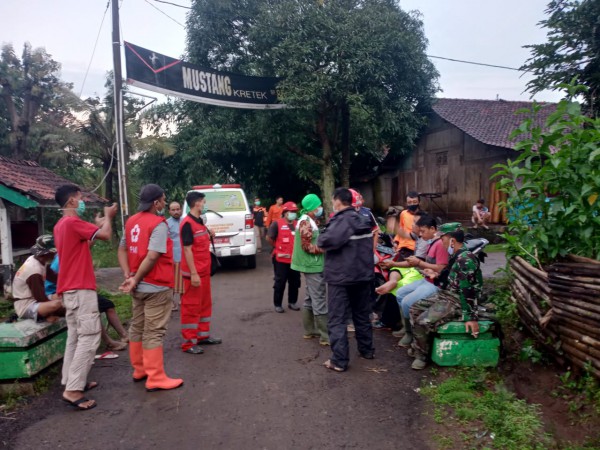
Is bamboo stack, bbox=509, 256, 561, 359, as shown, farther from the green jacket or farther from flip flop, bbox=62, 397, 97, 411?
flip flop, bbox=62, 397, 97, 411

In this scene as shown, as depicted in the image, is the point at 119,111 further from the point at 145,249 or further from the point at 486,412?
the point at 486,412

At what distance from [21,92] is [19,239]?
1106 centimetres

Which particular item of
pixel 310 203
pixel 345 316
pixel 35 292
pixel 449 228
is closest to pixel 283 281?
pixel 310 203

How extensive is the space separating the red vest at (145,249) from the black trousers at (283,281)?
2.88m

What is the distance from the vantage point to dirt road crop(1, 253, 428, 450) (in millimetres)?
3330

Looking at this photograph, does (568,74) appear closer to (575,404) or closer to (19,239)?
(575,404)

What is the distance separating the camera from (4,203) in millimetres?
7992

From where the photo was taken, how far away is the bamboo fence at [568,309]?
3.57 m

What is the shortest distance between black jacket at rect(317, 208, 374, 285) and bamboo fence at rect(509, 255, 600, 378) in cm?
160

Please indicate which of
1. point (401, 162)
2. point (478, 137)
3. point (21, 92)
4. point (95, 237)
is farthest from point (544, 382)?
point (21, 92)

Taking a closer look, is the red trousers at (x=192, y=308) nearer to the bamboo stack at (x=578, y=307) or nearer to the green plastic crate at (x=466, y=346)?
the green plastic crate at (x=466, y=346)

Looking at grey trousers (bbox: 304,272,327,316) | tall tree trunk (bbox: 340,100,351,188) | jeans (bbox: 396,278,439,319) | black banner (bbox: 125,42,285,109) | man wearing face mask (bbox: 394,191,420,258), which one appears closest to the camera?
jeans (bbox: 396,278,439,319)

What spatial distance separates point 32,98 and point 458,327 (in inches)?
773

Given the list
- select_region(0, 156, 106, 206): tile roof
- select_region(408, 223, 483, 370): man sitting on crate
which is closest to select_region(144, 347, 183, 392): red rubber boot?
select_region(408, 223, 483, 370): man sitting on crate
